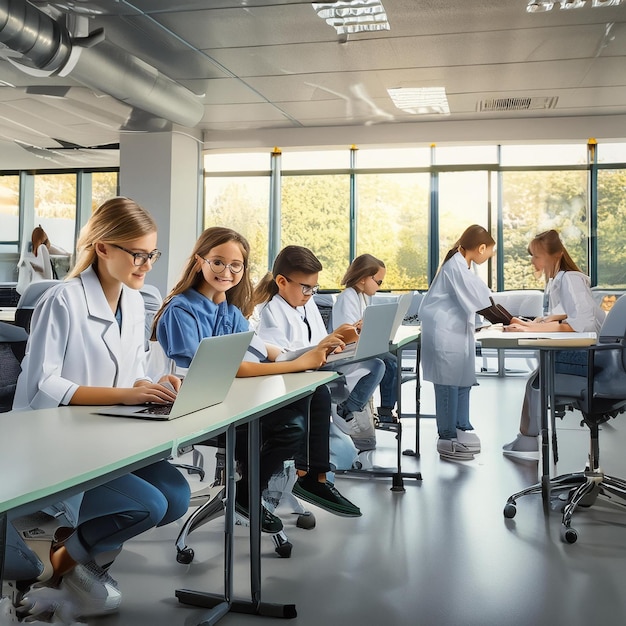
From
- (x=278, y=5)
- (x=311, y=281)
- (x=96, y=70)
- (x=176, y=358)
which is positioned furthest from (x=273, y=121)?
(x=176, y=358)

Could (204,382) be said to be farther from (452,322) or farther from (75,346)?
(452,322)

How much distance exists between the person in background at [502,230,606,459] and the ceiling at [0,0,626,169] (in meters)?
2.05

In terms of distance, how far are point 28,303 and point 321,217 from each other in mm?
6915

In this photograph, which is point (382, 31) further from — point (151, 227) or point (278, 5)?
point (151, 227)

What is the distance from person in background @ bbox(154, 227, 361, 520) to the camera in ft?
8.29

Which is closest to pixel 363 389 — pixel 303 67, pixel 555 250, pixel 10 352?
pixel 555 250

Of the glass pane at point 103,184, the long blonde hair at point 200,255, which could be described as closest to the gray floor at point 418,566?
the long blonde hair at point 200,255

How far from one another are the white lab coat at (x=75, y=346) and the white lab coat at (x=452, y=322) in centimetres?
275

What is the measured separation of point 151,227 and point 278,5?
3749 millimetres

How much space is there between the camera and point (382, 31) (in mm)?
5938

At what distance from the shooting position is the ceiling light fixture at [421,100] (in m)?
7.77

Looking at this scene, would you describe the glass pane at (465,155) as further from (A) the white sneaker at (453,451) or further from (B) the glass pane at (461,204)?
(A) the white sneaker at (453,451)

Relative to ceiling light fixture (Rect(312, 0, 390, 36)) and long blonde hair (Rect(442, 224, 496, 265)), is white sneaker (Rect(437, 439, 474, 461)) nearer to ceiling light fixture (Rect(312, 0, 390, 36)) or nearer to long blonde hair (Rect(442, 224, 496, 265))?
long blonde hair (Rect(442, 224, 496, 265))

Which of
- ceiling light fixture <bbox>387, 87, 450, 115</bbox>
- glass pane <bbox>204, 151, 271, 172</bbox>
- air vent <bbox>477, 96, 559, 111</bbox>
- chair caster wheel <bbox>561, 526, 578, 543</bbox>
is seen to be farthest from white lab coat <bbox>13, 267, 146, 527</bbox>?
glass pane <bbox>204, 151, 271, 172</bbox>
